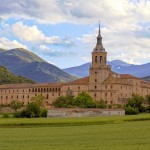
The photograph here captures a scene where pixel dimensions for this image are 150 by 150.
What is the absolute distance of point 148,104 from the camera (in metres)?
134

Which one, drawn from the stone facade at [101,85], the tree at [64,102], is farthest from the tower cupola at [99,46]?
the tree at [64,102]

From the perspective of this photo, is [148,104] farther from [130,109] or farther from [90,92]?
[90,92]

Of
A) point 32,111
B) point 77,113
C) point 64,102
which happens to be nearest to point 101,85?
point 64,102

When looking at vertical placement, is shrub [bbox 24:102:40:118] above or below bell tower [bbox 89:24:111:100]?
below

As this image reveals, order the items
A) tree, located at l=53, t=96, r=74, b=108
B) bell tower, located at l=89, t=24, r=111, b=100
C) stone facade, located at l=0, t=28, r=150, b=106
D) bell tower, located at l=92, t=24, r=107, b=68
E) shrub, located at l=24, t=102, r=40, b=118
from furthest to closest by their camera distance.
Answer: bell tower, located at l=92, t=24, r=107, b=68
bell tower, located at l=89, t=24, r=111, b=100
stone facade, located at l=0, t=28, r=150, b=106
tree, located at l=53, t=96, r=74, b=108
shrub, located at l=24, t=102, r=40, b=118

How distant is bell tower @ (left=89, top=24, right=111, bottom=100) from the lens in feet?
525

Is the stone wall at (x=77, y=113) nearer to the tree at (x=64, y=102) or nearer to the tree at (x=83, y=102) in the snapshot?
the tree at (x=83, y=102)

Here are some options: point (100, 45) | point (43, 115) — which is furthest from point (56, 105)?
point (43, 115)

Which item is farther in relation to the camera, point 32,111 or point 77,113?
point 77,113

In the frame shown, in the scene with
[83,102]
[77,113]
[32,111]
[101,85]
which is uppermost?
[101,85]

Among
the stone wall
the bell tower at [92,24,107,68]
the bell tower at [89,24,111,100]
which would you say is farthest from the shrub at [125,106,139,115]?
the bell tower at [92,24,107,68]

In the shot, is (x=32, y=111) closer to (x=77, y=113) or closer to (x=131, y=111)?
(x=77, y=113)

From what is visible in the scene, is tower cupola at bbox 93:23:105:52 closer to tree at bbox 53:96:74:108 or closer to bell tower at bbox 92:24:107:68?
bell tower at bbox 92:24:107:68

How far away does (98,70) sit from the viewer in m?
160
